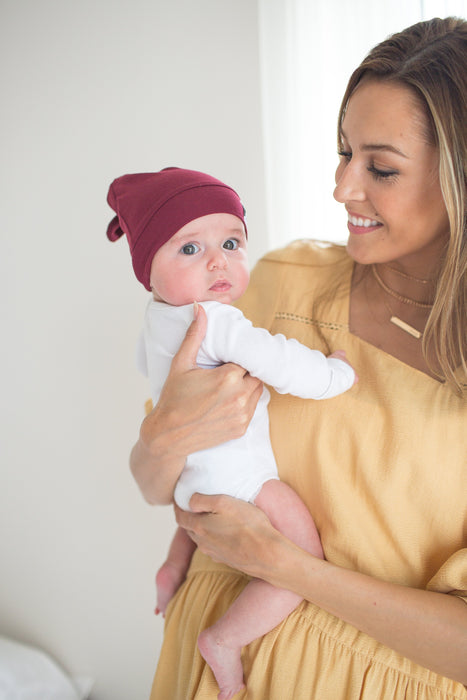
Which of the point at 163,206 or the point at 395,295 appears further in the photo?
the point at 395,295

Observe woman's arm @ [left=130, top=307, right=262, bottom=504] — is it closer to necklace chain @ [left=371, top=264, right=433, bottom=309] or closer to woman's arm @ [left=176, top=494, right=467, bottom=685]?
woman's arm @ [left=176, top=494, right=467, bottom=685]

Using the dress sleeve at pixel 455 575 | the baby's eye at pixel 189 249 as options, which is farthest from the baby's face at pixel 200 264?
the dress sleeve at pixel 455 575

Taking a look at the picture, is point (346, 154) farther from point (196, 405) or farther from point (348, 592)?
point (348, 592)

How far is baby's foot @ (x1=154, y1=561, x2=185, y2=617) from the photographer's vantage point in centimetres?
157

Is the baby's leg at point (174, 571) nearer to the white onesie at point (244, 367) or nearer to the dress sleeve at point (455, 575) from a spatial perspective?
the white onesie at point (244, 367)

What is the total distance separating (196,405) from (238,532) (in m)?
Result: 0.28

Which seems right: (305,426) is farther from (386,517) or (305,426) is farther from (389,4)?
(389,4)

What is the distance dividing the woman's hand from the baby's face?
0.44 meters

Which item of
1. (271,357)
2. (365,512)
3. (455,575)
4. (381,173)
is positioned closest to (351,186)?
(381,173)

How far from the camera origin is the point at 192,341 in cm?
118

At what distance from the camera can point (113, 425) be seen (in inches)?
92.7

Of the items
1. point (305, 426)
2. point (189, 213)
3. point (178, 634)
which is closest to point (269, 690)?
point (178, 634)

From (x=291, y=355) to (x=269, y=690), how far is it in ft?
2.40

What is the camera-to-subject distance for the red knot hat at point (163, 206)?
4.04ft
